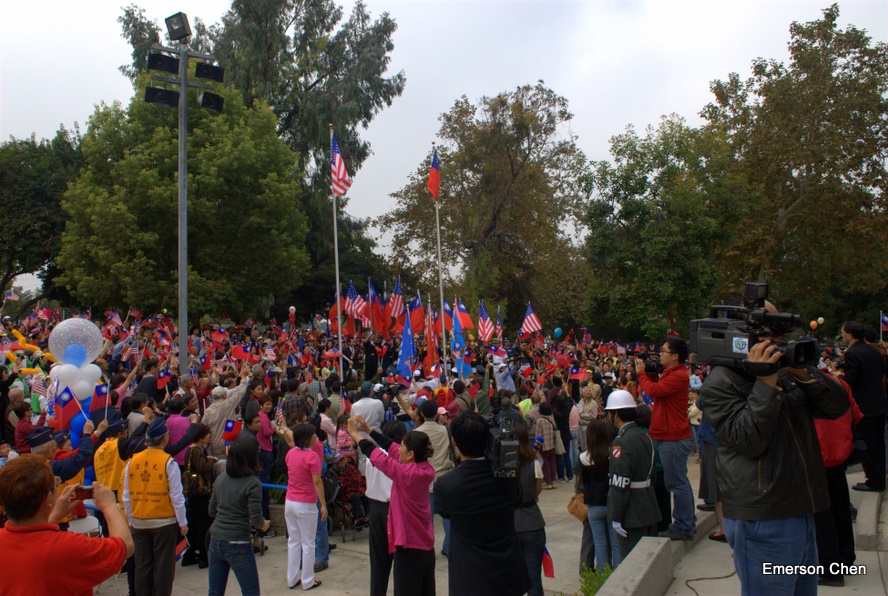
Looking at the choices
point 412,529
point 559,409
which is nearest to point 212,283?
point 559,409

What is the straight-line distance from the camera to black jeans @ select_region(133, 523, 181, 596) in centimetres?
599

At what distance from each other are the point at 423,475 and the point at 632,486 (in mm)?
1840

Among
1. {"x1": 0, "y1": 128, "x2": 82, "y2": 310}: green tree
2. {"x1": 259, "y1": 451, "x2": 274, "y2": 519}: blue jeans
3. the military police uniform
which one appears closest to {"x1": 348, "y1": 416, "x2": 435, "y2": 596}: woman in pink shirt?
the military police uniform

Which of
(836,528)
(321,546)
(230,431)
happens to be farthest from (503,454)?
(230,431)

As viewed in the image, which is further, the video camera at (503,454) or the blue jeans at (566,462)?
the blue jeans at (566,462)

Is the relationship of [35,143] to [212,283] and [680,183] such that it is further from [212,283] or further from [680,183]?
[680,183]

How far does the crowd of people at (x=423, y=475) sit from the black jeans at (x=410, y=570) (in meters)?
0.01

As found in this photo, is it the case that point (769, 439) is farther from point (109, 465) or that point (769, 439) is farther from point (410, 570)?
point (109, 465)

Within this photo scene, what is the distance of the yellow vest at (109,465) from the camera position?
22.3 feet

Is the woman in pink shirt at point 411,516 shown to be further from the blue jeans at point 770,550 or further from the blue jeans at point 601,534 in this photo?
the blue jeans at point 770,550

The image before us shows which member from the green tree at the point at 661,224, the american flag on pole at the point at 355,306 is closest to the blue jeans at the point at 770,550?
the american flag on pole at the point at 355,306

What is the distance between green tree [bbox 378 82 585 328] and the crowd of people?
1010 inches

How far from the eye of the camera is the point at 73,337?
7.66m

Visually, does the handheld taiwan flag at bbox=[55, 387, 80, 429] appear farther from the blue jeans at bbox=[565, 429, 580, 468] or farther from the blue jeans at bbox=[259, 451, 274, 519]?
the blue jeans at bbox=[565, 429, 580, 468]
